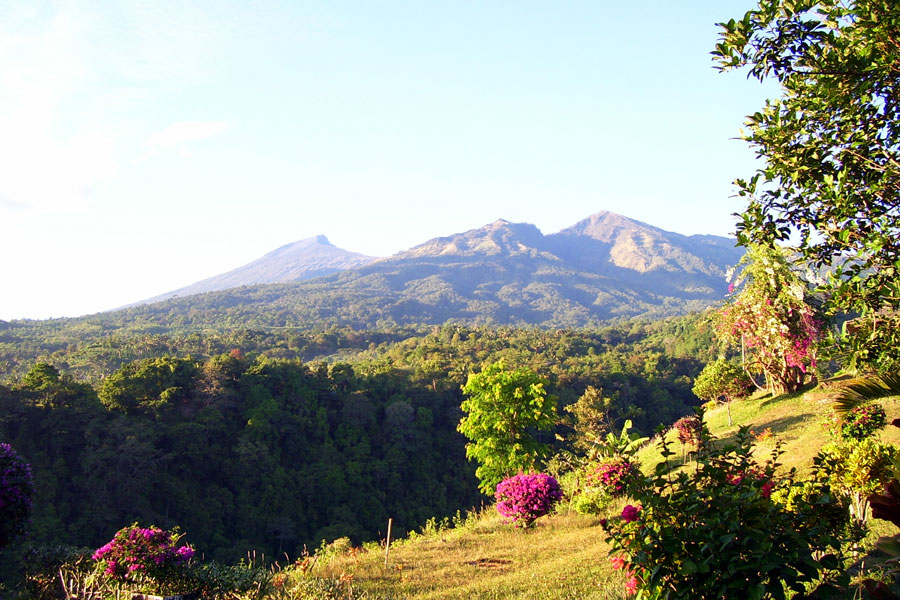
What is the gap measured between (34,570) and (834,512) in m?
11.4

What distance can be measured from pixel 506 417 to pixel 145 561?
11.8 meters

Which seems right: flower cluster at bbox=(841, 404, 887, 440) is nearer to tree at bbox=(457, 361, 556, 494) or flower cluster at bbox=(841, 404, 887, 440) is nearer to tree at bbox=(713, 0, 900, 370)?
tree at bbox=(713, 0, 900, 370)

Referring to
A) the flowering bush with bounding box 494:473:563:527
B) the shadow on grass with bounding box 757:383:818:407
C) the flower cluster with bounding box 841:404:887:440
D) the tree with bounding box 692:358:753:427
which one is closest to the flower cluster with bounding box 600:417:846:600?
the flower cluster with bounding box 841:404:887:440

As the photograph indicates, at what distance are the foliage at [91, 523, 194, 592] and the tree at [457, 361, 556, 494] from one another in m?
10.5

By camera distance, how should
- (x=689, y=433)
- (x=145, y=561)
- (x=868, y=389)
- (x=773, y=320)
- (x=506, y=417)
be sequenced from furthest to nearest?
(x=506, y=417), (x=773, y=320), (x=689, y=433), (x=145, y=561), (x=868, y=389)

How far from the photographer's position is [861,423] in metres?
9.15

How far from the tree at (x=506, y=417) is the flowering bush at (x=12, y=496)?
37.4ft

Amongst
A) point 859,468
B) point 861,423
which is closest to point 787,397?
point 861,423

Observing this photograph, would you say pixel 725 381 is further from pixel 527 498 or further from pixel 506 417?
pixel 527 498

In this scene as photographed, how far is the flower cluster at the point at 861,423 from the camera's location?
9102 mm

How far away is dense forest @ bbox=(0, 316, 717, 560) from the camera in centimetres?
2767

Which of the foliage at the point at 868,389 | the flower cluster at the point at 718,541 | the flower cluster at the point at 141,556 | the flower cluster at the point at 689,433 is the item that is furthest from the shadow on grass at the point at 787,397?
the flower cluster at the point at 141,556

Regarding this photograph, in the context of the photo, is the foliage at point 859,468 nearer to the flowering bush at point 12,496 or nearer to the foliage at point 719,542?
the foliage at point 719,542

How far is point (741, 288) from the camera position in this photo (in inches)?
662
